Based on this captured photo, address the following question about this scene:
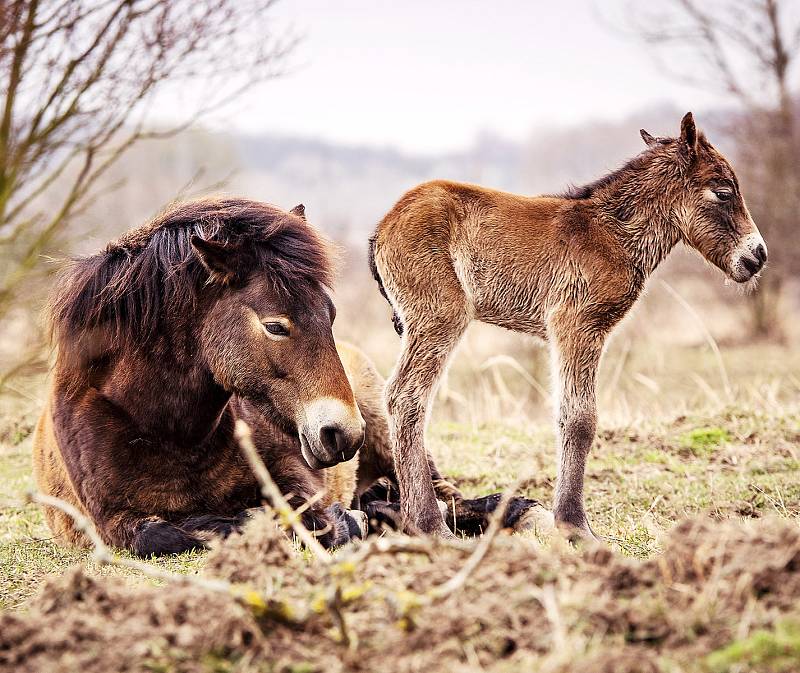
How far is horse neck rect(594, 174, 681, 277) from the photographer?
16.3ft

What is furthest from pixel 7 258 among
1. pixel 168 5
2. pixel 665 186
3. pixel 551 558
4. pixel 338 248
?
pixel 551 558

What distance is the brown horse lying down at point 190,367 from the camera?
4.38 metres

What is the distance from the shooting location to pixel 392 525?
5.44 metres

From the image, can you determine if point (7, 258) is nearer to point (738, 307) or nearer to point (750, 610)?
point (750, 610)

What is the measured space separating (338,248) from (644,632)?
302 centimetres

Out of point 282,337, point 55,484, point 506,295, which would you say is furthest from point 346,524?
point 55,484

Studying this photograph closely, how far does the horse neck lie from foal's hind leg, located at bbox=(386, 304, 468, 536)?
1.08 meters

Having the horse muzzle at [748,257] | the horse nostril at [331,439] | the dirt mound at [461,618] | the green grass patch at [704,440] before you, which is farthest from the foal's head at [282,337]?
the green grass patch at [704,440]

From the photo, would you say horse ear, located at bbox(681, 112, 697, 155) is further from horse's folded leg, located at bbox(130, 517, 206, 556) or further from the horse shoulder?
the horse shoulder

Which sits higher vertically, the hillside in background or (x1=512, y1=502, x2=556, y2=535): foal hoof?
the hillside in background

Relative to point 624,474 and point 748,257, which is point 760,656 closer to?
point 748,257

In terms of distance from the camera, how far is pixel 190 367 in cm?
462

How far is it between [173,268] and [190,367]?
1.78 feet

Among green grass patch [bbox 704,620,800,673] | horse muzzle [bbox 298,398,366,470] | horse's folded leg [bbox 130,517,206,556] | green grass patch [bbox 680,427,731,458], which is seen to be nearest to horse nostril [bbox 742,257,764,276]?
green grass patch [bbox 680,427,731,458]
